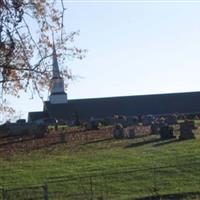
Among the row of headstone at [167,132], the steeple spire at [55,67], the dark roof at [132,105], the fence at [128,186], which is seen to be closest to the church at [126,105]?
the dark roof at [132,105]

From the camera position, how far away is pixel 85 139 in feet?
140

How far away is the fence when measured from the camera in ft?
68.6

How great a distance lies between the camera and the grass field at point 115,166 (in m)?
23.9

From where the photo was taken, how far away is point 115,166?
30.4m

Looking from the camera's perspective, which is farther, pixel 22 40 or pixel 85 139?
pixel 85 139

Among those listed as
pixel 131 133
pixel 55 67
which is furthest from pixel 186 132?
pixel 55 67

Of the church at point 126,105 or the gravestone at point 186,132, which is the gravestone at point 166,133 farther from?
the church at point 126,105

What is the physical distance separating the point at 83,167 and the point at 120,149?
651 cm

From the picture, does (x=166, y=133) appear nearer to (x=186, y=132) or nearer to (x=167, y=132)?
(x=167, y=132)

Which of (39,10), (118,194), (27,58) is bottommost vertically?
(118,194)

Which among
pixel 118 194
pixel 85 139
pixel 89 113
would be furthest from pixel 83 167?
pixel 89 113

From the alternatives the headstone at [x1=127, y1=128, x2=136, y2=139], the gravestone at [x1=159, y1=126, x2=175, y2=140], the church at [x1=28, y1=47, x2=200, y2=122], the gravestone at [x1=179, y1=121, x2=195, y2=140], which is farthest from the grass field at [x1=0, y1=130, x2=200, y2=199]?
the church at [x1=28, y1=47, x2=200, y2=122]

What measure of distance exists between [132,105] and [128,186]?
83363mm

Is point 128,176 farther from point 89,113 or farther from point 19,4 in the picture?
point 89,113
